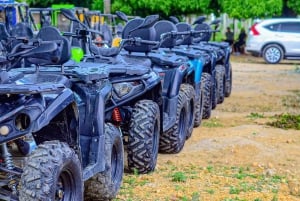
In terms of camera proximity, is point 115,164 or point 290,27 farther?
point 290,27

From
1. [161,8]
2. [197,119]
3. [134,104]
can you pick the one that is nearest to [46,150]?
[134,104]

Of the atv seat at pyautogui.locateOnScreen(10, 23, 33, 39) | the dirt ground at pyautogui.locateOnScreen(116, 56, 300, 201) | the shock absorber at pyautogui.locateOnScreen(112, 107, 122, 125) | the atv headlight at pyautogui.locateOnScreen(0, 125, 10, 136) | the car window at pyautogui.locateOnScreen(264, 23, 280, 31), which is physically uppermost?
the atv headlight at pyautogui.locateOnScreen(0, 125, 10, 136)

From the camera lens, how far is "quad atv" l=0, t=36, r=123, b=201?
193 inches

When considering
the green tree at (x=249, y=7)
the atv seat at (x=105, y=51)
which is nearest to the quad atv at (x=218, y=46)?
the atv seat at (x=105, y=51)

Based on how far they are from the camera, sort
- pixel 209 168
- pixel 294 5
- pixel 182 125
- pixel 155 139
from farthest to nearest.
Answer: pixel 294 5
pixel 182 125
pixel 209 168
pixel 155 139

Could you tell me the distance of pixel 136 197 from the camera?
7.19 meters

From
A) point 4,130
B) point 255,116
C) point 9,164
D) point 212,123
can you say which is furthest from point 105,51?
point 255,116

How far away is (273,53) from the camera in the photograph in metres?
29.8

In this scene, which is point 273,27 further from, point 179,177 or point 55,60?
point 55,60

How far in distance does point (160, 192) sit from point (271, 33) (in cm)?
2266

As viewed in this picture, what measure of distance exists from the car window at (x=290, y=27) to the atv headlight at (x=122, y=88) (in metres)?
22.2

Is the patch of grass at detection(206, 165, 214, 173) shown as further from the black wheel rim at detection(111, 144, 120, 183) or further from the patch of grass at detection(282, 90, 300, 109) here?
the patch of grass at detection(282, 90, 300, 109)

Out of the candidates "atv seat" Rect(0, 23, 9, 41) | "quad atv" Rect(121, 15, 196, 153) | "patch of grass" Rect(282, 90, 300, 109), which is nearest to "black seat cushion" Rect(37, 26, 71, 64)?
"atv seat" Rect(0, 23, 9, 41)

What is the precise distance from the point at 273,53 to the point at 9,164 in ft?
83.6
